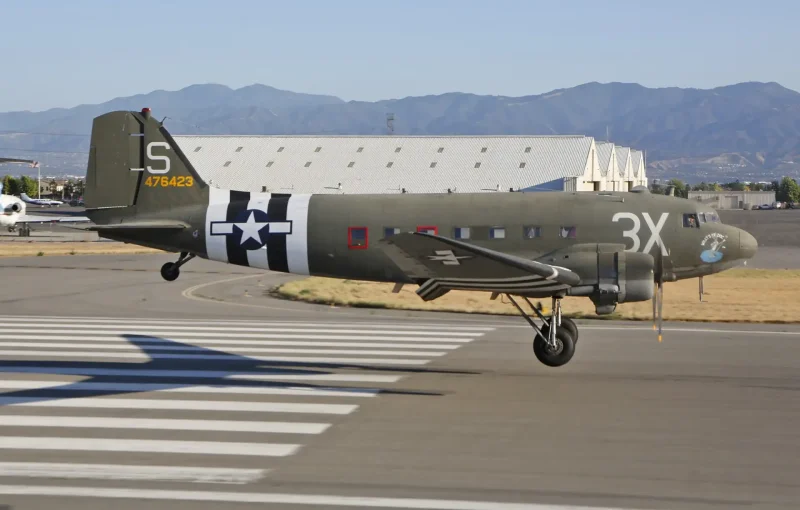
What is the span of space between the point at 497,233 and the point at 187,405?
714 centimetres

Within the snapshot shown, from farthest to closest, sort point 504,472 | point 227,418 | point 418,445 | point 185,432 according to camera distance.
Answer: point 227,418 → point 185,432 → point 418,445 → point 504,472

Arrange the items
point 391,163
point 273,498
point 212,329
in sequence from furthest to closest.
→ point 391,163, point 212,329, point 273,498

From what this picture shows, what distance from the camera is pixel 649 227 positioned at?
1830 centimetres

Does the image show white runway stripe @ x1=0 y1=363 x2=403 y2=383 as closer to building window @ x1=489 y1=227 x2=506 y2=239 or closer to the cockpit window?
building window @ x1=489 y1=227 x2=506 y2=239

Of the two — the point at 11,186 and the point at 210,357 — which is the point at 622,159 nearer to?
the point at 11,186

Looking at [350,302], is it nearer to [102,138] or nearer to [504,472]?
[102,138]

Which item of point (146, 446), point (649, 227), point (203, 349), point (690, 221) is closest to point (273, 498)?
point (146, 446)

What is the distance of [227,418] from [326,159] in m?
85.0

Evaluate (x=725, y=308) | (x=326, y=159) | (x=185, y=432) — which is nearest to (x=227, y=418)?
(x=185, y=432)

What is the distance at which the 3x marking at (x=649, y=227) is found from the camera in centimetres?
1820

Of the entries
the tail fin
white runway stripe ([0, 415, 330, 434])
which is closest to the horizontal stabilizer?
the tail fin

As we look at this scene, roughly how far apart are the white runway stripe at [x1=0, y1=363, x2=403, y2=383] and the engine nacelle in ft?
14.0

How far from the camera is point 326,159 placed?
3871 inches

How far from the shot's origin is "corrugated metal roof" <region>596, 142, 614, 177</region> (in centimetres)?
11450
